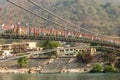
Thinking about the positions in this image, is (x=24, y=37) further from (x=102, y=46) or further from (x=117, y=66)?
(x=117, y=66)

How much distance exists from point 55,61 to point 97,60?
385 inches

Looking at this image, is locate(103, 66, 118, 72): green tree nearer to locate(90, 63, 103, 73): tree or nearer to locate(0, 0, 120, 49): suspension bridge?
locate(90, 63, 103, 73): tree

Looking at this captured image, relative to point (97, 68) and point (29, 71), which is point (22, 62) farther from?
point (97, 68)

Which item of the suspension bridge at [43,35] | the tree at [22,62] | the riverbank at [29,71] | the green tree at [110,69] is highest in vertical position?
the suspension bridge at [43,35]

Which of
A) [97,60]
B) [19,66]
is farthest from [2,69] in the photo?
[97,60]

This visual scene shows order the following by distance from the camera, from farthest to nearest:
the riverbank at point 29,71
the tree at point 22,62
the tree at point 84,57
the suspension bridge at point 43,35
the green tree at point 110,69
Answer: the tree at point 22,62 < the tree at point 84,57 < the riverbank at point 29,71 < the green tree at point 110,69 < the suspension bridge at point 43,35

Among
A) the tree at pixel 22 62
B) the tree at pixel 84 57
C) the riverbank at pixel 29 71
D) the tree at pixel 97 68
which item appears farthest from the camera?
the tree at pixel 22 62

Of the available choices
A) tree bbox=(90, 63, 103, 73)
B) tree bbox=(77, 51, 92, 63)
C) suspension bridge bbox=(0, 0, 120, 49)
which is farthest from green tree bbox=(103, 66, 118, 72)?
suspension bridge bbox=(0, 0, 120, 49)

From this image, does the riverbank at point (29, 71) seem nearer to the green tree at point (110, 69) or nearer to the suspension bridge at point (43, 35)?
the green tree at point (110, 69)

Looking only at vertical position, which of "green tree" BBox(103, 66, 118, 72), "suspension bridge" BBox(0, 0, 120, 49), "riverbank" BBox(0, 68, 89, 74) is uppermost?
"suspension bridge" BBox(0, 0, 120, 49)

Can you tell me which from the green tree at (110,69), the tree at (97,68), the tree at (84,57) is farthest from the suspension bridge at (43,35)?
the tree at (84,57)

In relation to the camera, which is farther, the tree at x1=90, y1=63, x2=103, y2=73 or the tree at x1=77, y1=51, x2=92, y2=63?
the tree at x1=77, y1=51, x2=92, y2=63

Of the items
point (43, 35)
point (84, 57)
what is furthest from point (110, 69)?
point (43, 35)

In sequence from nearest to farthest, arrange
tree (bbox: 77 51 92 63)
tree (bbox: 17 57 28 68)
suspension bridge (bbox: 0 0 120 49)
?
suspension bridge (bbox: 0 0 120 49)
tree (bbox: 77 51 92 63)
tree (bbox: 17 57 28 68)
